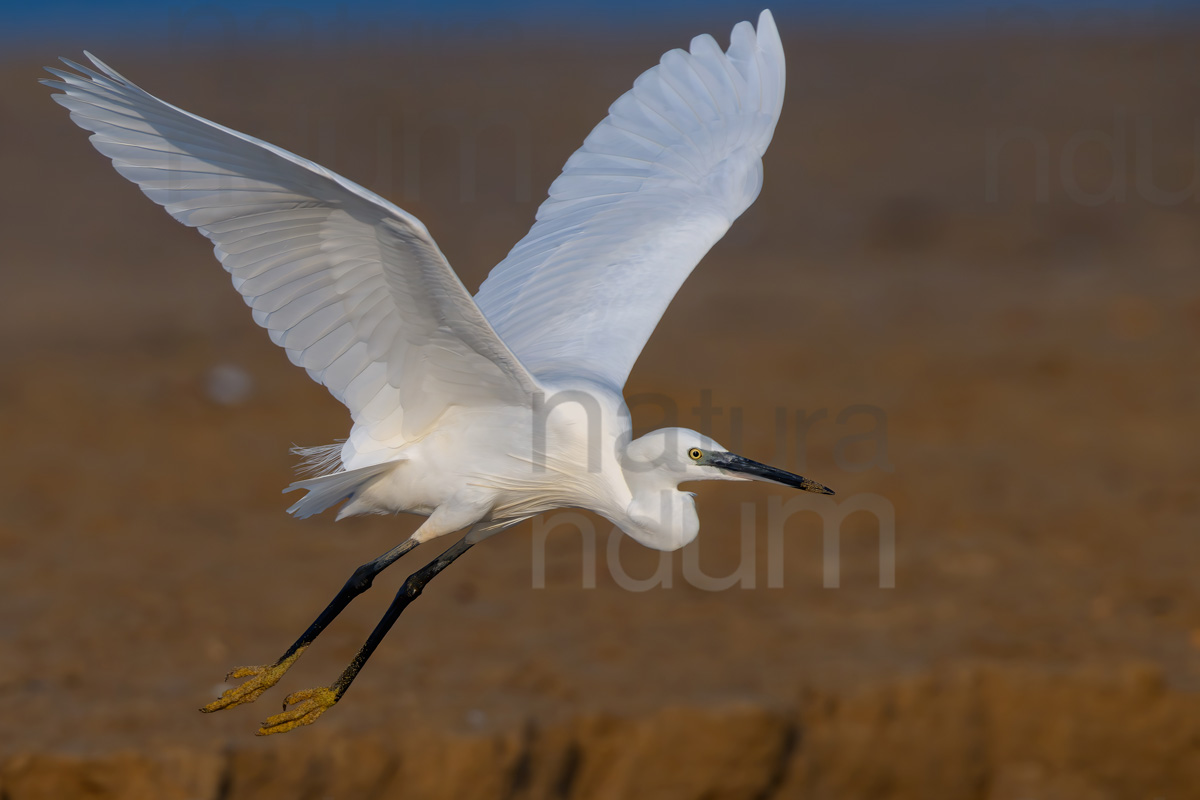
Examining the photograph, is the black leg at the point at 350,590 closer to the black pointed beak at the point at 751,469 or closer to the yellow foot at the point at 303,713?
the yellow foot at the point at 303,713

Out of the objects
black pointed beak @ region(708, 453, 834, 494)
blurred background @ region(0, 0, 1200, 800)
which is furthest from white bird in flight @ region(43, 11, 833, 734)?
blurred background @ region(0, 0, 1200, 800)

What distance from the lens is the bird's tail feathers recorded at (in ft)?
16.7

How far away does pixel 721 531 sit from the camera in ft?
38.7

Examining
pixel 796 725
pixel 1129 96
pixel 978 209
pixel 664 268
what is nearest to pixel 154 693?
pixel 796 725

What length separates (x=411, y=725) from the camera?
27.1ft

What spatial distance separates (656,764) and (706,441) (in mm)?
3940

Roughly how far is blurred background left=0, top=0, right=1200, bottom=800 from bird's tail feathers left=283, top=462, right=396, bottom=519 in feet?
9.98

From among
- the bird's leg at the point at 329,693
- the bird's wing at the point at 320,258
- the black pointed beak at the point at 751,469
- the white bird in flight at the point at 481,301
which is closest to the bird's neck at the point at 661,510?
the white bird in flight at the point at 481,301

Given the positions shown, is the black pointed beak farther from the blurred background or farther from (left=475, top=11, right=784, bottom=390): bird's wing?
the blurred background

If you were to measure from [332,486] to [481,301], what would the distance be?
142 cm

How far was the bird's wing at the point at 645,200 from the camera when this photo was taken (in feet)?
19.9

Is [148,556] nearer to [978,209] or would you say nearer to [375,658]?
[375,658]

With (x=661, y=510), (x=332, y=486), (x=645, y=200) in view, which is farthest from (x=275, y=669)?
(x=645, y=200)

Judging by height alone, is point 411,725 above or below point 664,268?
below
